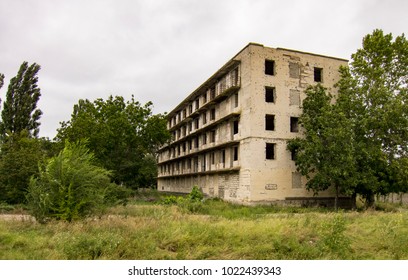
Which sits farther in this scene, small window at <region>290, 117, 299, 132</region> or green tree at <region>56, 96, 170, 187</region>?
green tree at <region>56, 96, 170, 187</region>

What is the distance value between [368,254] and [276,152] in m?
16.9

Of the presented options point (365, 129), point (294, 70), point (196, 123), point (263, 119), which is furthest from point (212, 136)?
point (365, 129)

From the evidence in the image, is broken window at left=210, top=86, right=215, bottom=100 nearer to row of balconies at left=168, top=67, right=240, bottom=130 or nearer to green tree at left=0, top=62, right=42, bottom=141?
row of balconies at left=168, top=67, right=240, bottom=130

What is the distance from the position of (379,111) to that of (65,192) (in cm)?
2028

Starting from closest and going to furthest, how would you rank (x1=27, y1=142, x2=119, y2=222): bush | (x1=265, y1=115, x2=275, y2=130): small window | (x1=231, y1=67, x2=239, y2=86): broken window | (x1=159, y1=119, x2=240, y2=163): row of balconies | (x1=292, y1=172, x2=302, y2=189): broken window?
(x1=27, y1=142, x2=119, y2=222): bush → (x1=292, y1=172, x2=302, y2=189): broken window → (x1=265, y1=115, x2=275, y2=130): small window → (x1=231, y1=67, x2=239, y2=86): broken window → (x1=159, y1=119, x2=240, y2=163): row of balconies

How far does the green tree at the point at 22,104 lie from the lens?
35.1 metres

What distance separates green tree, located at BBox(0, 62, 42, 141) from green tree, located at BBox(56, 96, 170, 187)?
15.0ft

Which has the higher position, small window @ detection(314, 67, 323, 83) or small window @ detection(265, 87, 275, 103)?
small window @ detection(314, 67, 323, 83)

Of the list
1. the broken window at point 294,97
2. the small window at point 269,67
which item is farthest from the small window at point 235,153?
the small window at point 269,67

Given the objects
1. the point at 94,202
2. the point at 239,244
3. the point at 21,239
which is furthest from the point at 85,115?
the point at 239,244

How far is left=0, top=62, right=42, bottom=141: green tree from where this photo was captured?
35.1m

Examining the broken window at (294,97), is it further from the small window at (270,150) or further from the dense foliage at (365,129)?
the small window at (270,150)

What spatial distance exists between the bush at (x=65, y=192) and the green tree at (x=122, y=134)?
18075 mm

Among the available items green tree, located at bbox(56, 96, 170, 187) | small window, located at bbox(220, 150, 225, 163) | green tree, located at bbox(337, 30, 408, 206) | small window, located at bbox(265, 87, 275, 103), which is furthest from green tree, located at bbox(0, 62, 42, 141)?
green tree, located at bbox(337, 30, 408, 206)
